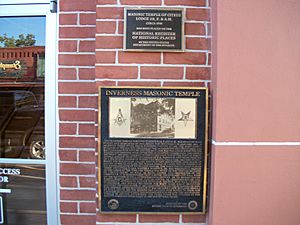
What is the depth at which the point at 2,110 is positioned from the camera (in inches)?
104

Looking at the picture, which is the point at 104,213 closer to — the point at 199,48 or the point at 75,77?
the point at 75,77

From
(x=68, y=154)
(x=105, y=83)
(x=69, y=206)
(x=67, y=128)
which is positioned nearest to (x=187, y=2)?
(x=105, y=83)

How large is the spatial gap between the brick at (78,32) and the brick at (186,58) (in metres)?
0.68

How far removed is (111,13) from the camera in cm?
197

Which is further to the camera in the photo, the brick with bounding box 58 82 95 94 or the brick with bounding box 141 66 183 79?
the brick with bounding box 58 82 95 94

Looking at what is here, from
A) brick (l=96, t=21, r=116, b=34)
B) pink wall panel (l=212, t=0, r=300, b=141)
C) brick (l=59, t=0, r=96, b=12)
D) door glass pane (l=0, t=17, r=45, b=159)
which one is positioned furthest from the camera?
door glass pane (l=0, t=17, r=45, b=159)

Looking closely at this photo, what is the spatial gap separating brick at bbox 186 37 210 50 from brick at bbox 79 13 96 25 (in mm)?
805

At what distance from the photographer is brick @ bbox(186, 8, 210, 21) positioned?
6.56 ft

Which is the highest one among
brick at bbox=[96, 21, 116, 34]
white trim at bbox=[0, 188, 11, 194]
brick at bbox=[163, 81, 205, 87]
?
brick at bbox=[96, 21, 116, 34]

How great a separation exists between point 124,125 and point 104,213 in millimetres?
691

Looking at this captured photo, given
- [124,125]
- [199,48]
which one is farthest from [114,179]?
[199,48]

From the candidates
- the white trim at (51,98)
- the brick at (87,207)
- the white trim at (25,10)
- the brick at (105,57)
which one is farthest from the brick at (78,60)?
the brick at (87,207)

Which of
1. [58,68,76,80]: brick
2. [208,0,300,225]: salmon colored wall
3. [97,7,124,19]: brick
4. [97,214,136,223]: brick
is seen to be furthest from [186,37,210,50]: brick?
[97,214,136,223]: brick

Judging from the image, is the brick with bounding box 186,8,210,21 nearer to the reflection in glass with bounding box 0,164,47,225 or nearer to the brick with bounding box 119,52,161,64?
the brick with bounding box 119,52,161,64
